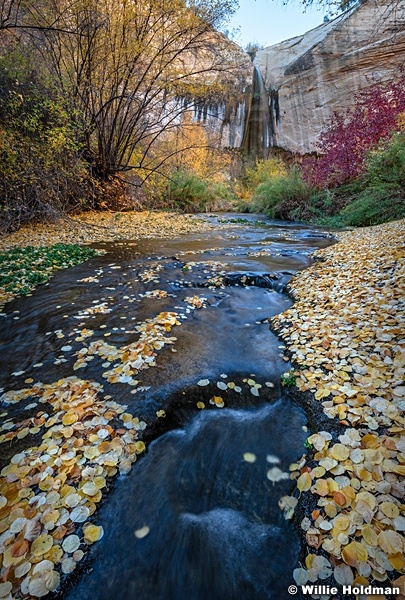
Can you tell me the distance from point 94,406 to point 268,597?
151 cm

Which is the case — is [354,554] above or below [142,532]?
above

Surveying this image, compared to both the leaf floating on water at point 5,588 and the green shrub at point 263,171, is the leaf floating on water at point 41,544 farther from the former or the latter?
the green shrub at point 263,171

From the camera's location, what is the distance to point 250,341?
336 cm

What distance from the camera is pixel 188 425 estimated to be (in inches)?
89.7

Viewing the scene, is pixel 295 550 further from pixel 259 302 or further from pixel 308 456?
pixel 259 302

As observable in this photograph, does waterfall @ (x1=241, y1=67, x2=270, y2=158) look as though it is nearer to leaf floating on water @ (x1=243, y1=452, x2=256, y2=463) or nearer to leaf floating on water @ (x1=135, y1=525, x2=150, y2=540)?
leaf floating on water @ (x1=243, y1=452, x2=256, y2=463)

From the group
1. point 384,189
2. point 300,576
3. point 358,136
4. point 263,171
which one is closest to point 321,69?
point 263,171

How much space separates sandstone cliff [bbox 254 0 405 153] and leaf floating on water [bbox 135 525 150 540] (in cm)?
2149

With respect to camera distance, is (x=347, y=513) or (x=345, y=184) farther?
(x=345, y=184)

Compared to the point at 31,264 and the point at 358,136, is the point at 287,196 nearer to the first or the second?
the point at 358,136

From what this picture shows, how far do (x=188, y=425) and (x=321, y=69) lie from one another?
27.1 m

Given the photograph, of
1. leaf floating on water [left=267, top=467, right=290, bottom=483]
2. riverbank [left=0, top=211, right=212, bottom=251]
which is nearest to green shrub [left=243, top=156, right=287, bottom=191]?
riverbank [left=0, top=211, right=212, bottom=251]

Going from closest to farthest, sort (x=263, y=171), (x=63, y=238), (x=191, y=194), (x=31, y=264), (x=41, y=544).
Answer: (x=41, y=544) < (x=31, y=264) < (x=63, y=238) < (x=191, y=194) < (x=263, y=171)

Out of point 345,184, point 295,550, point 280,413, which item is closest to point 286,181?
point 345,184
